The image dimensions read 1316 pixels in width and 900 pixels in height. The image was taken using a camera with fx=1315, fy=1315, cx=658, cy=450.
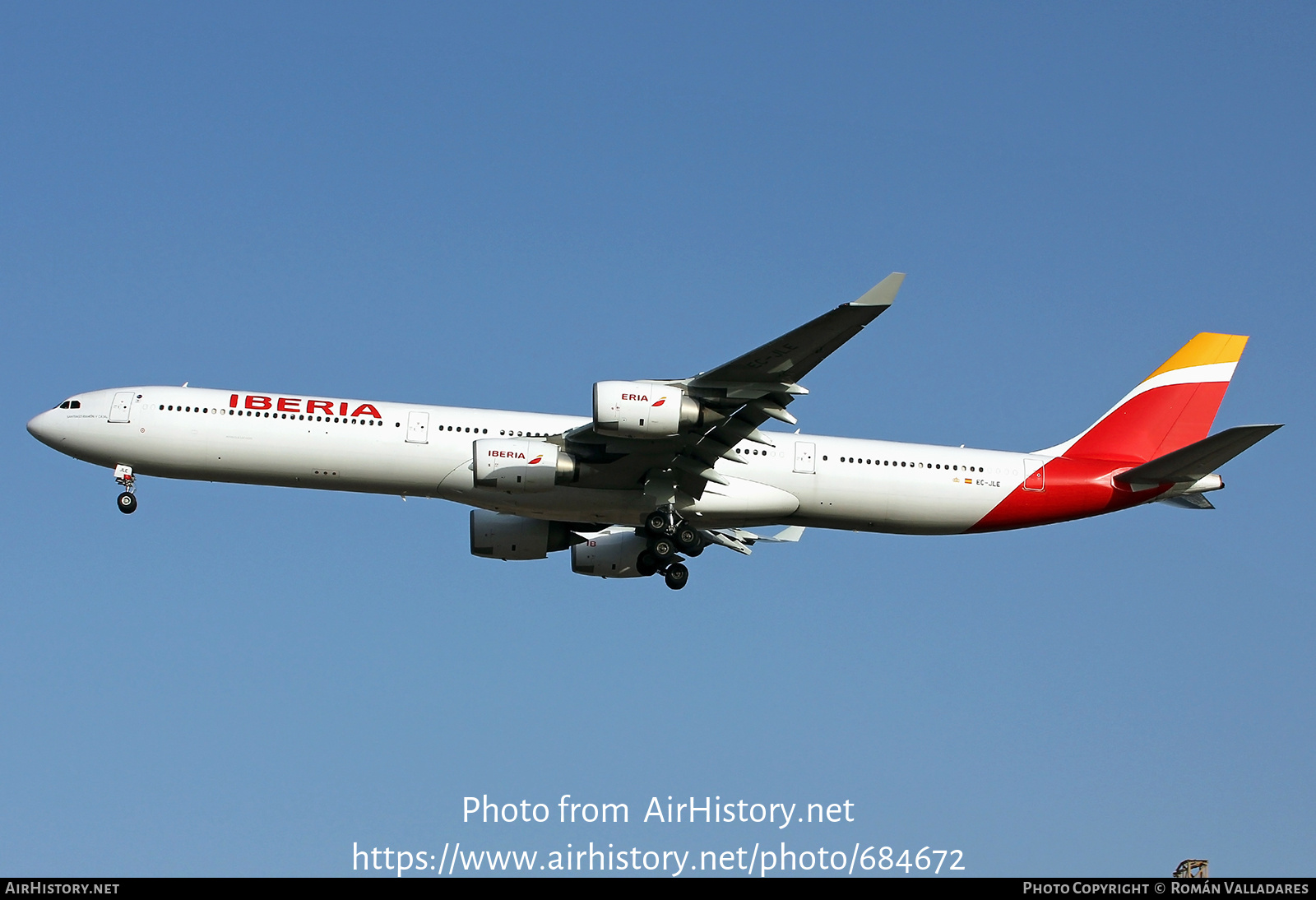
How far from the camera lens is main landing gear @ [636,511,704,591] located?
34.8m

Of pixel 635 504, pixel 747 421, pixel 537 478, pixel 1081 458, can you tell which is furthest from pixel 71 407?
pixel 1081 458

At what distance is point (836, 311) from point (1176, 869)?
17173 millimetres

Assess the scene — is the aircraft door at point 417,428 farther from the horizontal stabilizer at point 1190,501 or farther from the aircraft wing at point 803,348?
the horizontal stabilizer at point 1190,501

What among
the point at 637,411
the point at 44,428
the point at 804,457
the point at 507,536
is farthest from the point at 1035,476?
the point at 44,428

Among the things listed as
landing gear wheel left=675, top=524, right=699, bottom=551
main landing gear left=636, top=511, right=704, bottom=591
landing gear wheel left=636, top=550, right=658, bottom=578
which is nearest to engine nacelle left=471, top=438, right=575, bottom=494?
main landing gear left=636, top=511, right=704, bottom=591

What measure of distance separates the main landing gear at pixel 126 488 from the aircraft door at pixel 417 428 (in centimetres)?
779

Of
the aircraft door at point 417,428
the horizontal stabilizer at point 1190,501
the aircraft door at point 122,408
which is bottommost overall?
the horizontal stabilizer at point 1190,501

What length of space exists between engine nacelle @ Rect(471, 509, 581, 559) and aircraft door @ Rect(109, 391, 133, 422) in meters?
9.99

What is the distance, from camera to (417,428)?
33812mm

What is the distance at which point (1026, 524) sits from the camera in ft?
120

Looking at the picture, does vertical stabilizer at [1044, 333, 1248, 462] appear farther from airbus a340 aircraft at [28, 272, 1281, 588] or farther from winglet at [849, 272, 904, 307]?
winglet at [849, 272, 904, 307]

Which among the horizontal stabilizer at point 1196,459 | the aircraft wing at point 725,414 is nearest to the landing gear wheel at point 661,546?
the aircraft wing at point 725,414

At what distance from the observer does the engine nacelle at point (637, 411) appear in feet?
101
